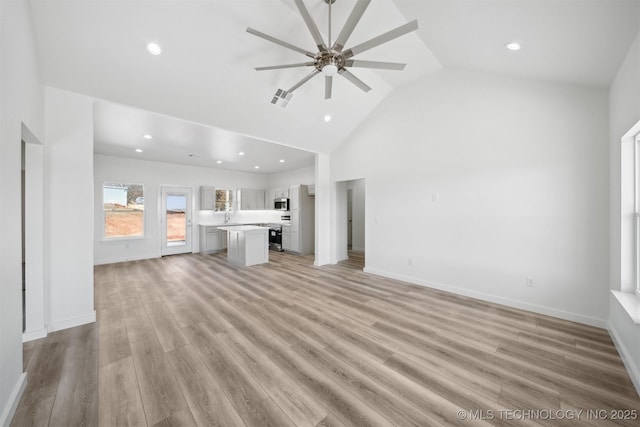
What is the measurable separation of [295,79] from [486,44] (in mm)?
2499

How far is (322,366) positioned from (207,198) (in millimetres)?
7254

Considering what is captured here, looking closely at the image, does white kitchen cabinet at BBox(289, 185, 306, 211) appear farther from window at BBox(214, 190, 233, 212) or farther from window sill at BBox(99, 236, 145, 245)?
window sill at BBox(99, 236, 145, 245)

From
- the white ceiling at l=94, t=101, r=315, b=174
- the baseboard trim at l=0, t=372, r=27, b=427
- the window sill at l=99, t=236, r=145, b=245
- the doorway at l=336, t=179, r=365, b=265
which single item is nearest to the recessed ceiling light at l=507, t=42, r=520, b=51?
the white ceiling at l=94, t=101, r=315, b=174

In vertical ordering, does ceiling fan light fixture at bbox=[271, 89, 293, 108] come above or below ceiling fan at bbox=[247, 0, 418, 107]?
above

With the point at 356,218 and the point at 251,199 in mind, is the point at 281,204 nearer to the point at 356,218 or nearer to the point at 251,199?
the point at 251,199

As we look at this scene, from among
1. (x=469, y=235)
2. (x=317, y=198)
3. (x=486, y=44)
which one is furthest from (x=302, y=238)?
(x=486, y=44)

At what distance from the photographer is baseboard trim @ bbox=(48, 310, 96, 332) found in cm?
280

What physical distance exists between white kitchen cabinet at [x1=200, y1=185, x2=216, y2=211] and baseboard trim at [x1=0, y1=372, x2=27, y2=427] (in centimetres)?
640

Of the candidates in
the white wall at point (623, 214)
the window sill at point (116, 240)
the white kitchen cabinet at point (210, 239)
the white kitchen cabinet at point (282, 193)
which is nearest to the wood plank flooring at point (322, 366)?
the white wall at point (623, 214)

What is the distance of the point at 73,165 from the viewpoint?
9.59 feet

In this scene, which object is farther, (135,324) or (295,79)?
(295,79)

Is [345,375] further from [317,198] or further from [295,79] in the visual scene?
[317,198]

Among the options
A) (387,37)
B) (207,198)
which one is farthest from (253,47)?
(207,198)

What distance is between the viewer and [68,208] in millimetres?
2895
